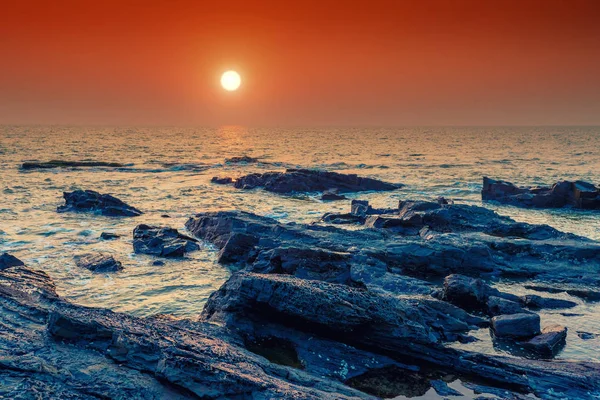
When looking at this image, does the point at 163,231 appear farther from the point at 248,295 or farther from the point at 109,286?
the point at 248,295

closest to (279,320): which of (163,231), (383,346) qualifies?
(383,346)

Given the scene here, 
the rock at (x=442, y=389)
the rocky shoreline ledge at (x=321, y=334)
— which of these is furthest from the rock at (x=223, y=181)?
the rock at (x=442, y=389)

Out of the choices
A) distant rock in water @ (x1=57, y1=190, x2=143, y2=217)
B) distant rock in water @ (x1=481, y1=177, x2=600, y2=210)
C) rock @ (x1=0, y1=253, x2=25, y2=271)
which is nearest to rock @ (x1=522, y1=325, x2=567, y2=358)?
rock @ (x1=0, y1=253, x2=25, y2=271)

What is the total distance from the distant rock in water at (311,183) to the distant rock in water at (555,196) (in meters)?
11.6

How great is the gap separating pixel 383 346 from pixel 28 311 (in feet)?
27.8

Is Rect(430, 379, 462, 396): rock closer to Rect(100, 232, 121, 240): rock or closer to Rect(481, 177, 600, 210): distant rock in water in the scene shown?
Rect(100, 232, 121, 240): rock

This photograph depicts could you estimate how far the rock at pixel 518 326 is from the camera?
14.0 m

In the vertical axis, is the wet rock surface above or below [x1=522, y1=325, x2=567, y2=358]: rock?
above

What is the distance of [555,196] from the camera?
38844mm

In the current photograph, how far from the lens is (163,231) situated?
26.1 meters

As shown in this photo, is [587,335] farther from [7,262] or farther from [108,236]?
[108,236]

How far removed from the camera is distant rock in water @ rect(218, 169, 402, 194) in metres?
48.2

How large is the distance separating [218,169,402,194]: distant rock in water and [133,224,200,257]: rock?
871 inches

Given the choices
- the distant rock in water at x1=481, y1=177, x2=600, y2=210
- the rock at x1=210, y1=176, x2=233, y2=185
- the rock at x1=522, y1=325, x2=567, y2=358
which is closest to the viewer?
the rock at x1=522, y1=325, x2=567, y2=358
